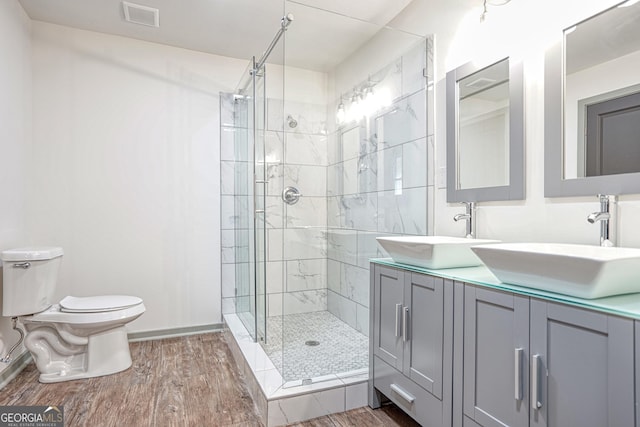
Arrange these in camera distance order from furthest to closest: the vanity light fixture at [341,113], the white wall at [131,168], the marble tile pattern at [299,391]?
the vanity light fixture at [341,113] → the white wall at [131,168] → the marble tile pattern at [299,391]

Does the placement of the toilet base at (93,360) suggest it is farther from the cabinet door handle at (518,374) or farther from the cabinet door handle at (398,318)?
the cabinet door handle at (518,374)

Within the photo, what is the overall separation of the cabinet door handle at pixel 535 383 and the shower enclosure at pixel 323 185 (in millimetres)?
1069

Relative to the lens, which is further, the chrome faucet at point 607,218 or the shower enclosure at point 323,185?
the shower enclosure at point 323,185

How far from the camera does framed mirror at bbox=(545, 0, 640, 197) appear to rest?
4.26 feet

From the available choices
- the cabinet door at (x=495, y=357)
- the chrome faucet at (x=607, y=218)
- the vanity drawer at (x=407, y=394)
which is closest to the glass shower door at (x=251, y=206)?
the vanity drawer at (x=407, y=394)

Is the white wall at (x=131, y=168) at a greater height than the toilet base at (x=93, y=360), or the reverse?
the white wall at (x=131, y=168)

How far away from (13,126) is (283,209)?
187 cm

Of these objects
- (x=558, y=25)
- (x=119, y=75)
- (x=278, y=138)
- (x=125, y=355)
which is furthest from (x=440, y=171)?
(x=119, y=75)

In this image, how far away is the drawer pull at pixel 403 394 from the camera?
1638mm

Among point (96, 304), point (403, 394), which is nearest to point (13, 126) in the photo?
point (96, 304)

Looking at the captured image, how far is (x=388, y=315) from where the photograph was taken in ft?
5.96

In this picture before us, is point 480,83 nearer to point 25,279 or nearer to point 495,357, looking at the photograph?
point 495,357

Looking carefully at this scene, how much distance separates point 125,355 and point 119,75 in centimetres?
216

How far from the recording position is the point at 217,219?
3.23 m
